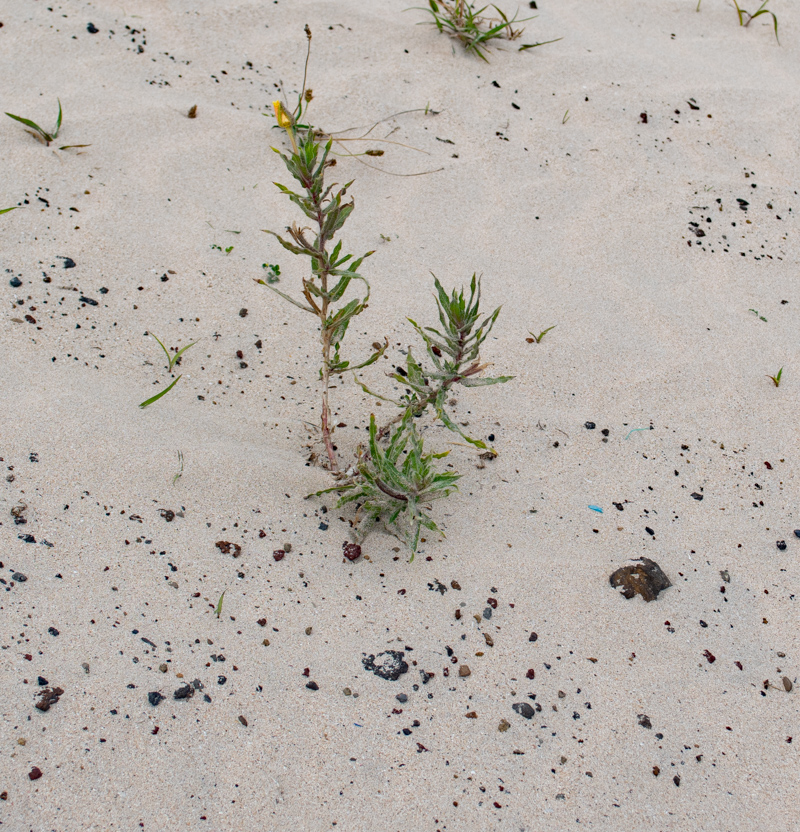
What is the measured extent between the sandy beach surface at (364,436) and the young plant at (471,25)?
8cm

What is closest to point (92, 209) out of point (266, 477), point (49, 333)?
point (49, 333)

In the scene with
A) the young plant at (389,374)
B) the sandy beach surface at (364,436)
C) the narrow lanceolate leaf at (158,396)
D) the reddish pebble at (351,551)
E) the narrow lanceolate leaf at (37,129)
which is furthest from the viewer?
the narrow lanceolate leaf at (37,129)

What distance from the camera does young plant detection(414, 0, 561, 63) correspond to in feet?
11.8

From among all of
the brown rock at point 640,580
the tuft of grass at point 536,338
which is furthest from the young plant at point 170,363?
the brown rock at point 640,580

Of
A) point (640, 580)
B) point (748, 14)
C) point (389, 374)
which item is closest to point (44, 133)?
point (389, 374)

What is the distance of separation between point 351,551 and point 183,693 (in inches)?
20.3

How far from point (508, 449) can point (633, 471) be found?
0.36 m

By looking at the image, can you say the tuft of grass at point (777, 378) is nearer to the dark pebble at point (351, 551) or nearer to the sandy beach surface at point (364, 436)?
the sandy beach surface at point (364, 436)

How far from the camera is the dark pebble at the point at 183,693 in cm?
166

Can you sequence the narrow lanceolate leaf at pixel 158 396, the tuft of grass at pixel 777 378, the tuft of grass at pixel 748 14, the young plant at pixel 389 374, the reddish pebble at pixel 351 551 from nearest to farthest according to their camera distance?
the young plant at pixel 389 374, the reddish pebble at pixel 351 551, the narrow lanceolate leaf at pixel 158 396, the tuft of grass at pixel 777 378, the tuft of grass at pixel 748 14

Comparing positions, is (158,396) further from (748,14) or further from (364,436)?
(748,14)

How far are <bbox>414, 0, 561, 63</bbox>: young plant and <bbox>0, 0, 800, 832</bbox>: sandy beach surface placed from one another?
0.08 meters

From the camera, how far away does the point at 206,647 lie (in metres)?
1.76

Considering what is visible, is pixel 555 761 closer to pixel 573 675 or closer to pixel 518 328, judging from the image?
pixel 573 675
